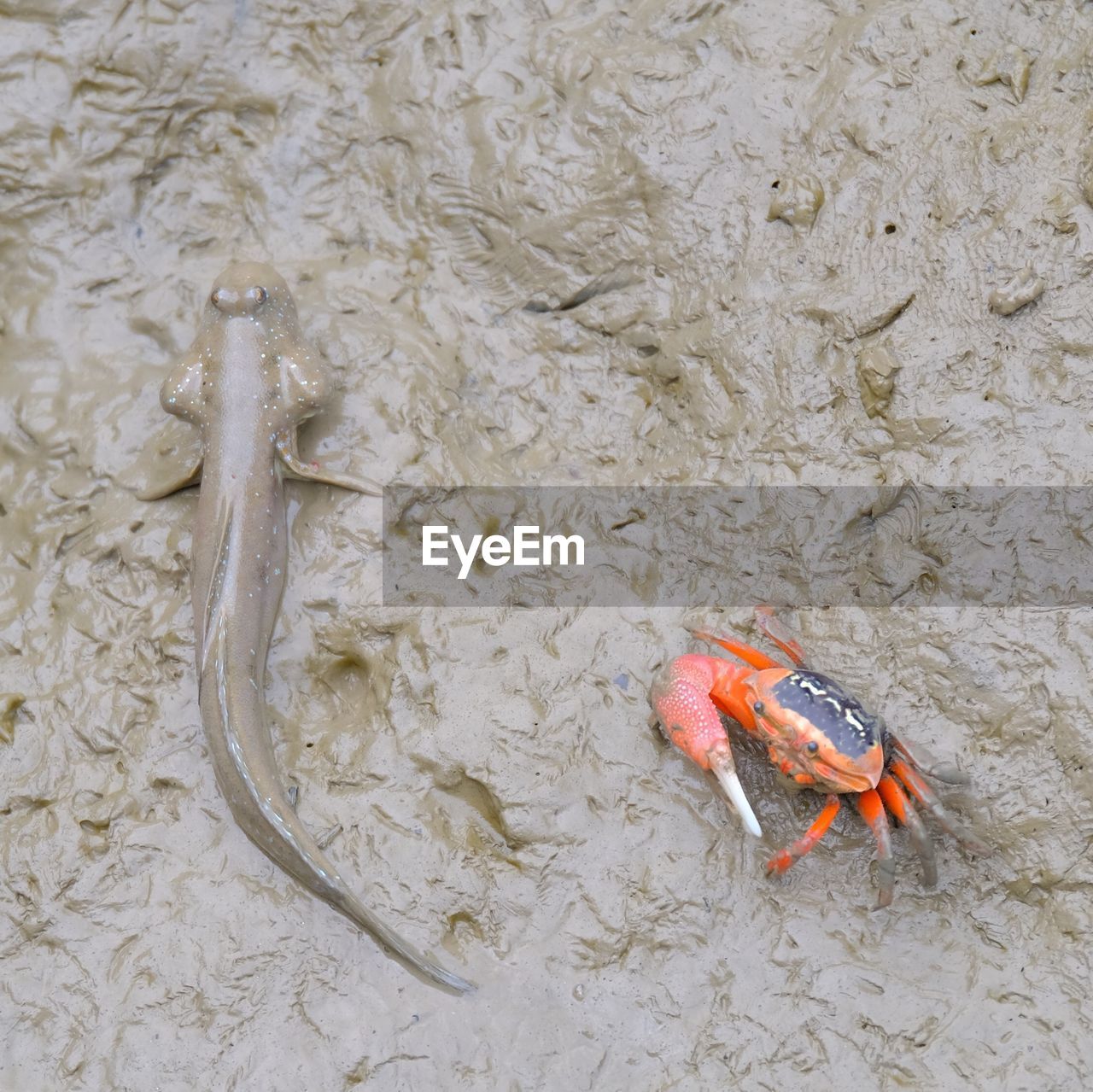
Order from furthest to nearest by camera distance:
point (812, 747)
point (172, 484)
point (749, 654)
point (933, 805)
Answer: point (172, 484) → point (749, 654) → point (933, 805) → point (812, 747)

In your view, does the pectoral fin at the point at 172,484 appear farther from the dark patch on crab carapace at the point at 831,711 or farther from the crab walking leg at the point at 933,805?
the crab walking leg at the point at 933,805

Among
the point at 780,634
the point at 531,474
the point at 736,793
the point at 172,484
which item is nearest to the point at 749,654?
the point at 780,634

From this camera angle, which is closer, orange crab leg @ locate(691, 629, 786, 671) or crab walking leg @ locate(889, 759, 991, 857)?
crab walking leg @ locate(889, 759, 991, 857)

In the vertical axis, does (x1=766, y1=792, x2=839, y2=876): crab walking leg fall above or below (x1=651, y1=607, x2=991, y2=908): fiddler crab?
below

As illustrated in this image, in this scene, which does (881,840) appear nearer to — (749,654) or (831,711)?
(831,711)
